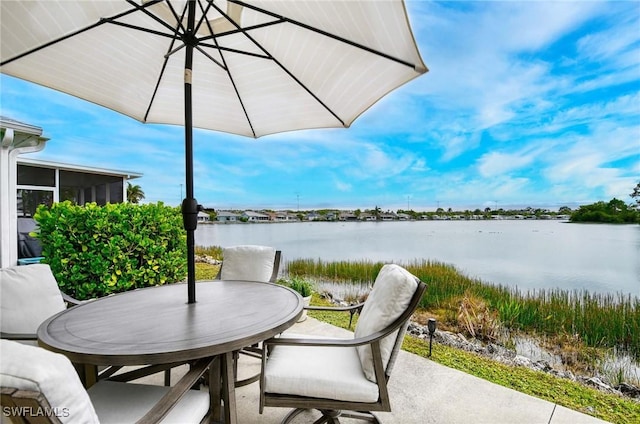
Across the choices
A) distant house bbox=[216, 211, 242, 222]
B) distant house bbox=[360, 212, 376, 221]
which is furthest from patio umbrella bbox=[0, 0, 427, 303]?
distant house bbox=[360, 212, 376, 221]

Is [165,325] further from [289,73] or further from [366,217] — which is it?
[366,217]

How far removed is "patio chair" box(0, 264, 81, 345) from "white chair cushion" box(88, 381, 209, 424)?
0.62 m

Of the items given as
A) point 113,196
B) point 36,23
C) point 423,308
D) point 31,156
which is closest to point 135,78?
point 36,23

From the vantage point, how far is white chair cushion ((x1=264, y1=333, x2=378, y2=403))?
5.15 feet

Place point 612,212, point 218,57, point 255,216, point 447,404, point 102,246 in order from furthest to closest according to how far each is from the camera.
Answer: point 255,216 → point 612,212 → point 102,246 → point 218,57 → point 447,404

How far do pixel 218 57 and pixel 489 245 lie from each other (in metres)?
12.6

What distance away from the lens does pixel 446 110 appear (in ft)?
54.2

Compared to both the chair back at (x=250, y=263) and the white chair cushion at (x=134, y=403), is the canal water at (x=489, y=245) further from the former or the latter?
the white chair cushion at (x=134, y=403)

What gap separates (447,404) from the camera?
2.23 metres

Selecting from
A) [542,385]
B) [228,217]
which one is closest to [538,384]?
[542,385]

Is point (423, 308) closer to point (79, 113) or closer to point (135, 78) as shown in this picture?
point (135, 78)

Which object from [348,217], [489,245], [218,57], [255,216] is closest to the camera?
[218,57]

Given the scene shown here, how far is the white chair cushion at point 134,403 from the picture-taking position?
51.4 inches

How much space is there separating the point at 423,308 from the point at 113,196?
30.8 feet
